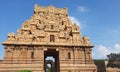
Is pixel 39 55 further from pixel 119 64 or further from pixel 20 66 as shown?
pixel 119 64

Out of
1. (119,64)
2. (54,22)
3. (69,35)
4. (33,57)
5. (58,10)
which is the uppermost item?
(58,10)

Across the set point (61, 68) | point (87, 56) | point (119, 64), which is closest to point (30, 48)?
point (61, 68)

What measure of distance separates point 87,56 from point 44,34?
306 inches

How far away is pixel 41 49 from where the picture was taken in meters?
26.9

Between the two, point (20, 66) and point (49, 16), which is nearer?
point (20, 66)

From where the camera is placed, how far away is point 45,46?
27.1 meters

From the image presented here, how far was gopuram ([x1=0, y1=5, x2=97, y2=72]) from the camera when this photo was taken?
85.5ft

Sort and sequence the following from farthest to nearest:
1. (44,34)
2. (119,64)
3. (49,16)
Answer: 1. (119,64)
2. (49,16)
3. (44,34)

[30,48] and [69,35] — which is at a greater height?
[69,35]

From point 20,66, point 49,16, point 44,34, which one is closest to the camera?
point 20,66

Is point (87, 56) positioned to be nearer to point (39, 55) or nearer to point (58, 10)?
point (39, 55)

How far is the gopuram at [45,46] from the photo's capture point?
26062mm

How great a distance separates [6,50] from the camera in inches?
1030

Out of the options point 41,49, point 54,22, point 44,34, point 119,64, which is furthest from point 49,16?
point 119,64
